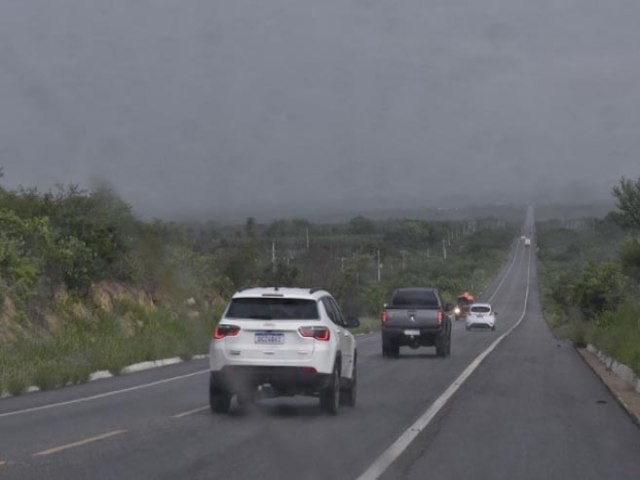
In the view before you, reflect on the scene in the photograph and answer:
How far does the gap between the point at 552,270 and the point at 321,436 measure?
414 ft

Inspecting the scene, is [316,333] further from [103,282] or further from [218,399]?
[103,282]

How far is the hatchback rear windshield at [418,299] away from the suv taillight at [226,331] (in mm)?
18642

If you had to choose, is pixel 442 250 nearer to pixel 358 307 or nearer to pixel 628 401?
pixel 358 307

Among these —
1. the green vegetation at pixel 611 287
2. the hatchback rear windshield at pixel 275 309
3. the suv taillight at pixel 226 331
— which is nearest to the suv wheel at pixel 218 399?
the suv taillight at pixel 226 331

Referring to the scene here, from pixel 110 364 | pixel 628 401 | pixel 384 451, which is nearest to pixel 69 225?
pixel 110 364

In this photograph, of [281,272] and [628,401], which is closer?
[628,401]

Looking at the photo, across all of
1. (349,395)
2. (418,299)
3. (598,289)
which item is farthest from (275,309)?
(598,289)

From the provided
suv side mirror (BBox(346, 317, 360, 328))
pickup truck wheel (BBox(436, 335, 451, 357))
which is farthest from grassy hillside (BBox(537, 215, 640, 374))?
suv side mirror (BBox(346, 317, 360, 328))

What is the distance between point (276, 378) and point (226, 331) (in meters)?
1.06

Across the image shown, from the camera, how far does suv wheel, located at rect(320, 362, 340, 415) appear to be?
17.7 m

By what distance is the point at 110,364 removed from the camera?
27.9 metres

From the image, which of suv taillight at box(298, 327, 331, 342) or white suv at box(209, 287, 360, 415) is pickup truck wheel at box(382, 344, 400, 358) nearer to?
white suv at box(209, 287, 360, 415)

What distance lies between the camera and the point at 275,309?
17750mm

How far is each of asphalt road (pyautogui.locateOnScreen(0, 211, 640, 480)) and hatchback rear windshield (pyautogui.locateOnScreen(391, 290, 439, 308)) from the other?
30.8ft
